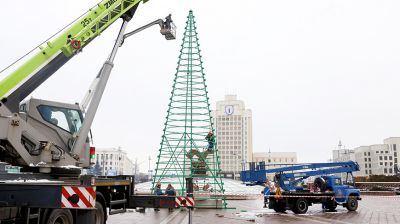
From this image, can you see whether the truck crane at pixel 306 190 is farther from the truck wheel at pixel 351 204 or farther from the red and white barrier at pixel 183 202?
the red and white barrier at pixel 183 202

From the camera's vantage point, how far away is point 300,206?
63.7 feet

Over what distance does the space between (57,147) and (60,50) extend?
2.81 metres

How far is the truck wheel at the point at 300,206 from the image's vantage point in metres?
19.2

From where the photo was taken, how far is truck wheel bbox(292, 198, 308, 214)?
63.2 ft

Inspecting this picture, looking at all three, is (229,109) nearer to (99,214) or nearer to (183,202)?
(183,202)

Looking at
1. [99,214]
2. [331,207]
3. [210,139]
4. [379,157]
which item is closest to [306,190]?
[331,207]

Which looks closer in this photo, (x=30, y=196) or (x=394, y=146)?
(x=30, y=196)

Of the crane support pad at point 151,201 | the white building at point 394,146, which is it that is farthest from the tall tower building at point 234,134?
the crane support pad at point 151,201

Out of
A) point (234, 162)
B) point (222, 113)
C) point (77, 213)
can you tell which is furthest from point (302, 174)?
point (234, 162)

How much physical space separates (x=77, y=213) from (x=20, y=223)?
111 centimetres

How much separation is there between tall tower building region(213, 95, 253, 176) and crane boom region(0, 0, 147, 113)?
140 meters

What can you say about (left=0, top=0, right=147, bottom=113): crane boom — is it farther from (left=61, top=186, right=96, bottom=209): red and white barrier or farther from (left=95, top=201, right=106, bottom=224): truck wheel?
(left=61, top=186, right=96, bottom=209): red and white barrier

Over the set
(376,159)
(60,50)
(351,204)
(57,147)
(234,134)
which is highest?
(234,134)

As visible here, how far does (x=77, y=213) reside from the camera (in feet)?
26.0
